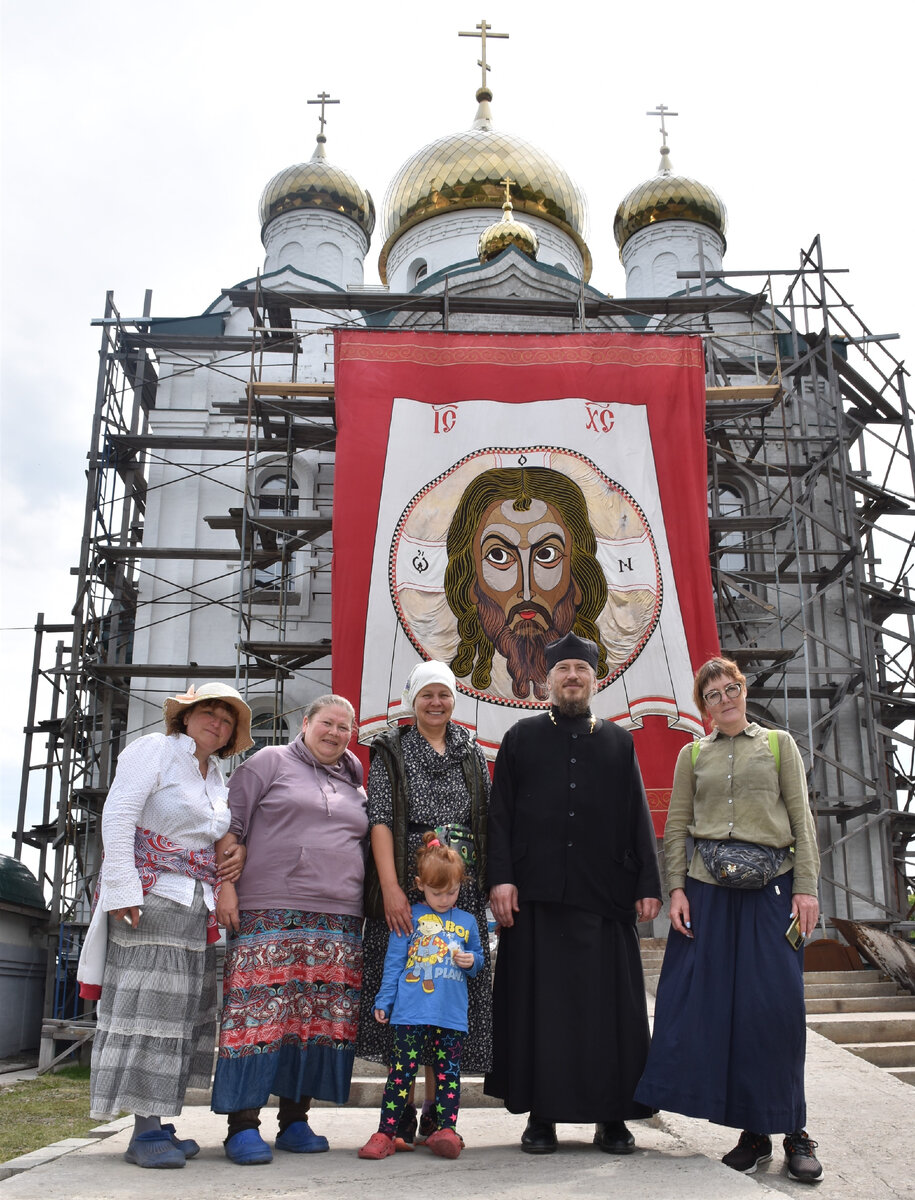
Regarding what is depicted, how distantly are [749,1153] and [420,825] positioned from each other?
138cm

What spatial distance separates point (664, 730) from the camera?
35.5 ft

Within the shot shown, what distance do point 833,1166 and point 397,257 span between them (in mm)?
18317

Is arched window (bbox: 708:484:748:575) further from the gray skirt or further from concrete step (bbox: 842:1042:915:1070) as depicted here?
the gray skirt

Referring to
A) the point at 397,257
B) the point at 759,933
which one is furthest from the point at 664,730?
the point at 397,257

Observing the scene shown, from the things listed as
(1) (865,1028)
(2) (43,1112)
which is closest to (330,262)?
(2) (43,1112)

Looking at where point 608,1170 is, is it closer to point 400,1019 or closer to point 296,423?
point 400,1019

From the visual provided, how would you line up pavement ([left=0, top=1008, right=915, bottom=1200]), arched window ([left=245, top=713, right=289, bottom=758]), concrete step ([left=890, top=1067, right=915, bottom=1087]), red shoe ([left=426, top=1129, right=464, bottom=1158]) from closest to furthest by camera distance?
pavement ([left=0, top=1008, right=915, bottom=1200]) → red shoe ([left=426, top=1129, right=464, bottom=1158]) → concrete step ([left=890, top=1067, right=915, bottom=1087]) → arched window ([left=245, top=713, right=289, bottom=758])

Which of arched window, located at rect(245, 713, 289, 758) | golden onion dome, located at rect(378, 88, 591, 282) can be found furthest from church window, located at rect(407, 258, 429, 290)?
arched window, located at rect(245, 713, 289, 758)

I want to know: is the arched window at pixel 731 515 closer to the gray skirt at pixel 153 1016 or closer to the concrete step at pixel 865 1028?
the concrete step at pixel 865 1028

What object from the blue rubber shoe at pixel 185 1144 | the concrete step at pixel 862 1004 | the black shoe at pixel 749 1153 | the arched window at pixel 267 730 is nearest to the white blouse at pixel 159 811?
the blue rubber shoe at pixel 185 1144

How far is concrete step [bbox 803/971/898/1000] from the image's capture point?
26.5 ft

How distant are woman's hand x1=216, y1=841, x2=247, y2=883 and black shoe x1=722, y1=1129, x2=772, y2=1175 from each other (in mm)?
1702

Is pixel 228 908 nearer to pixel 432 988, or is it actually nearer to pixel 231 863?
pixel 231 863

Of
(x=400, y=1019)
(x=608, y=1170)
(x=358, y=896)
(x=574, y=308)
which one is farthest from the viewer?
(x=574, y=308)
